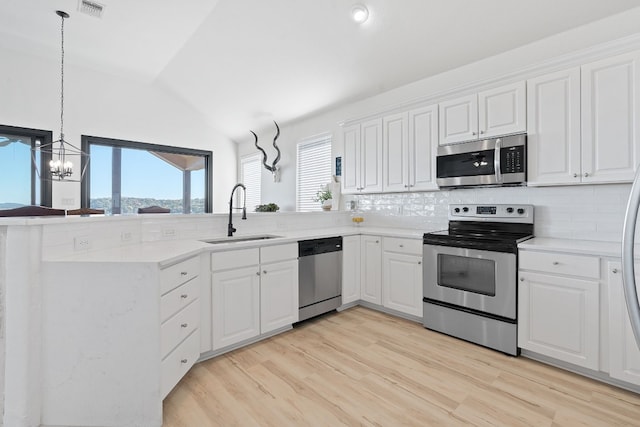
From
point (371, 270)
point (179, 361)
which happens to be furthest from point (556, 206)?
point (179, 361)

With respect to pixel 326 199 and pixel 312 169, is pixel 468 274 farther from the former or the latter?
pixel 312 169

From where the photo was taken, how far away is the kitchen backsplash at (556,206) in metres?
2.41

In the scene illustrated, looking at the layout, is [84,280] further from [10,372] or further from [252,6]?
[252,6]

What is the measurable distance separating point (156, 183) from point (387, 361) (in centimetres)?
532

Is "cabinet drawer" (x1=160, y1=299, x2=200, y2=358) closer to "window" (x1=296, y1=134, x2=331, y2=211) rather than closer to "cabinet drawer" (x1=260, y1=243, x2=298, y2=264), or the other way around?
"cabinet drawer" (x1=260, y1=243, x2=298, y2=264)

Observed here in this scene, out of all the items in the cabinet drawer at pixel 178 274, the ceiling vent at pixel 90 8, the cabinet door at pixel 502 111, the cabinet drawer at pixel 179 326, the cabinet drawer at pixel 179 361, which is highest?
the ceiling vent at pixel 90 8

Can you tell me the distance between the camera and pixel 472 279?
2648mm

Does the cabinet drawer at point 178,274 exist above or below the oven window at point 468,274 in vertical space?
above

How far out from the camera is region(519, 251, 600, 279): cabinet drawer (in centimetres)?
206

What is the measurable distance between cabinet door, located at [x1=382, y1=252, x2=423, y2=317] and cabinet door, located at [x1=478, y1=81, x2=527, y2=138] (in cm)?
139

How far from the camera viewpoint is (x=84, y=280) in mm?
1650

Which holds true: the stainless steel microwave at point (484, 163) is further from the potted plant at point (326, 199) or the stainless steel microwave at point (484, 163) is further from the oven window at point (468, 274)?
the potted plant at point (326, 199)

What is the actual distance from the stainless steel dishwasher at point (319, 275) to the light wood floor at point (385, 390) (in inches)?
17.9

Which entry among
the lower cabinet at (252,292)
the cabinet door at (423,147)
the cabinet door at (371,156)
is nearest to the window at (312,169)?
the cabinet door at (371,156)
